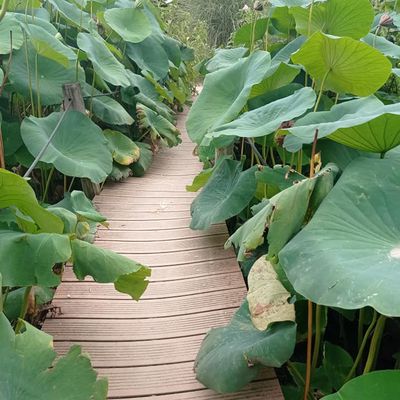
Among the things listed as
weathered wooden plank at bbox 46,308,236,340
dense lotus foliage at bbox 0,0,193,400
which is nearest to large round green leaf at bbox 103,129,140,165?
dense lotus foliage at bbox 0,0,193,400

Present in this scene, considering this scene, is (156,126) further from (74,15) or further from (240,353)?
(240,353)

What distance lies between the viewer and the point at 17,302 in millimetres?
1519

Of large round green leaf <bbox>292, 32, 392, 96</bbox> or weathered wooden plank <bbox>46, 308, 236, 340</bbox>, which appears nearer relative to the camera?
large round green leaf <bbox>292, 32, 392, 96</bbox>

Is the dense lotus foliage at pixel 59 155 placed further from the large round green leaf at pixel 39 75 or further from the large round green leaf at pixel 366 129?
the large round green leaf at pixel 366 129

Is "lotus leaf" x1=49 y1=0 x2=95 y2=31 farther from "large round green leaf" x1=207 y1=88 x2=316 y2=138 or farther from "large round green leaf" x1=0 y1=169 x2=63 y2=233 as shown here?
"large round green leaf" x1=0 y1=169 x2=63 y2=233

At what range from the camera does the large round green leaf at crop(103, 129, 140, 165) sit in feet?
9.70

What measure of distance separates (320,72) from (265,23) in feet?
4.72

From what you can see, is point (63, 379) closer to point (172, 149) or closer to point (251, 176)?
point (251, 176)

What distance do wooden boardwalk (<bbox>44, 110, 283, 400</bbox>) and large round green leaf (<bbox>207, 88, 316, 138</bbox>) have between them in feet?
2.01

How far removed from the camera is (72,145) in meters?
2.12

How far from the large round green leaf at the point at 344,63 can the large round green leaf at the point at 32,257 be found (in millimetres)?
784

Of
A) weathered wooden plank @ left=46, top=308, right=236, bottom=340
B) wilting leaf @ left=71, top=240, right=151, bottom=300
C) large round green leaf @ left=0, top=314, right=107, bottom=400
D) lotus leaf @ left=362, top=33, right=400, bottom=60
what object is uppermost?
lotus leaf @ left=362, top=33, right=400, bottom=60

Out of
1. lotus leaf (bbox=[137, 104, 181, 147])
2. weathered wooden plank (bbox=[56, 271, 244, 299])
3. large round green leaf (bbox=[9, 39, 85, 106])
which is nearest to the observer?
weathered wooden plank (bbox=[56, 271, 244, 299])

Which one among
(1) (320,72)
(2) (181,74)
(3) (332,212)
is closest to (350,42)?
(1) (320,72)
